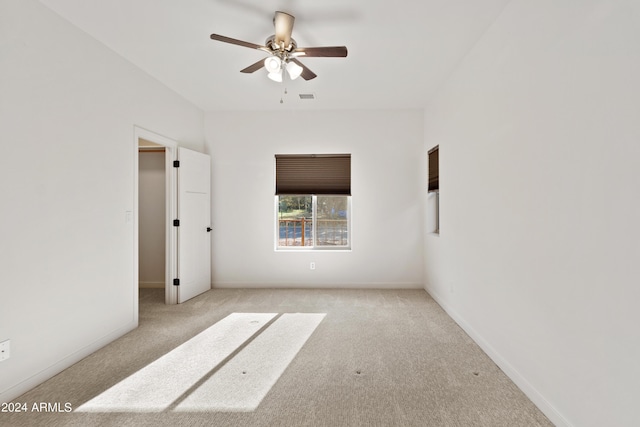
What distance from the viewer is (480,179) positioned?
2754mm

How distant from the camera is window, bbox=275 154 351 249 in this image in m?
4.78

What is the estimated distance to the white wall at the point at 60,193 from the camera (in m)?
2.03

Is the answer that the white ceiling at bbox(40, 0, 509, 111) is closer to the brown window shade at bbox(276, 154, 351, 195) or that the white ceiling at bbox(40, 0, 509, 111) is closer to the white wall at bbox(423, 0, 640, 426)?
the white wall at bbox(423, 0, 640, 426)

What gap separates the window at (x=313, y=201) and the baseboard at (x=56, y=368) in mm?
2477

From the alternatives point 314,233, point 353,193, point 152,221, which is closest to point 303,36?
point 353,193

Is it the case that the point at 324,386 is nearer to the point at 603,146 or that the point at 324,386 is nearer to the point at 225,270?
the point at 603,146

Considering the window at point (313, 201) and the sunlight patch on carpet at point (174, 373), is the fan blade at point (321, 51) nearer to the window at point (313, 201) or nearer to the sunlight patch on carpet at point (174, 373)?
the window at point (313, 201)

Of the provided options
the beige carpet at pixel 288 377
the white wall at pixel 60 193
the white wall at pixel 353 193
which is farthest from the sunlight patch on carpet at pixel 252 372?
the white wall at pixel 353 193

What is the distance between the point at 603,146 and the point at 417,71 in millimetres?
2312

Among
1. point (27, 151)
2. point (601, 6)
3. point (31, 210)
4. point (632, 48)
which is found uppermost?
point (601, 6)

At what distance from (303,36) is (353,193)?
2479mm

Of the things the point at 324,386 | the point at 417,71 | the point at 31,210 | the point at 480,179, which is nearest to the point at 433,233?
the point at 480,179

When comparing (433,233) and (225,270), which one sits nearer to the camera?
(433,233)

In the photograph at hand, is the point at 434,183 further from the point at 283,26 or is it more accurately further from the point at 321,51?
the point at 283,26
